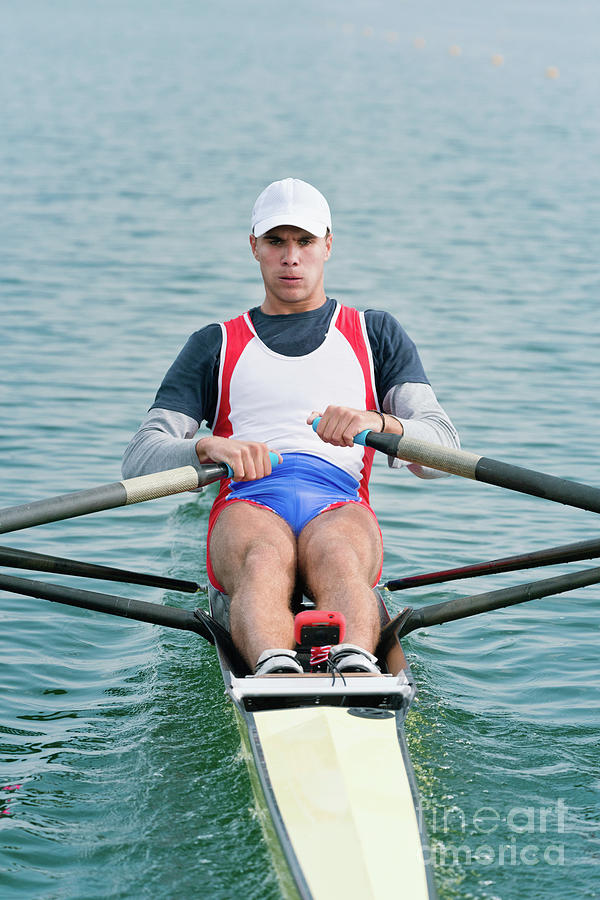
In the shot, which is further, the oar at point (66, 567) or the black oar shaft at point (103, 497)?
the oar at point (66, 567)

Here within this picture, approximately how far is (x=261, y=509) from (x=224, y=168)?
17.4 m

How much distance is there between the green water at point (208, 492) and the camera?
350 centimetres

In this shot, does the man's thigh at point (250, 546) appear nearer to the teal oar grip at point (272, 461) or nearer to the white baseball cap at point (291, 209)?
the teal oar grip at point (272, 461)

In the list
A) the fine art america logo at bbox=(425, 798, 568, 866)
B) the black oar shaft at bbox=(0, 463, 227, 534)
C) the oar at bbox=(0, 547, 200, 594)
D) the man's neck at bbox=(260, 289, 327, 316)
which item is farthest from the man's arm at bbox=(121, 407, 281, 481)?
the fine art america logo at bbox=(425, 798, 568, 866)

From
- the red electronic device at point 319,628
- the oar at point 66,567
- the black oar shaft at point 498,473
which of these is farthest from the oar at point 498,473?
the oar at point 66,567

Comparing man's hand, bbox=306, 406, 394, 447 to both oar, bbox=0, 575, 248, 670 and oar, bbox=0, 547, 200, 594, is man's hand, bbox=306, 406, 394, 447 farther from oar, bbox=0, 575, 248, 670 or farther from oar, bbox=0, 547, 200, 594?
oar, bbox=0, 547, 200, 594

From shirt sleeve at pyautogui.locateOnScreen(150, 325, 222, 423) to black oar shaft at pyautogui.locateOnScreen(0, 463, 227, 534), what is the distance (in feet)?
1.68

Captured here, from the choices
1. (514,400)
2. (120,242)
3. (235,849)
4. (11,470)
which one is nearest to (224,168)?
(120,242)

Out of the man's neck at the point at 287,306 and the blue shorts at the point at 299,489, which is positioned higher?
the man's neck at the point at 287,306

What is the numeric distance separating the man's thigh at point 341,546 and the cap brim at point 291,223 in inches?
39.6

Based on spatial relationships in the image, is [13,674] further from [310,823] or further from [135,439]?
[310,823]

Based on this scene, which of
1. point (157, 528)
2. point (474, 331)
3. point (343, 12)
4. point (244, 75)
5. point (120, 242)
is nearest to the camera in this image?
point (157, 528)

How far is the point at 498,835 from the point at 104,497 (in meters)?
1.56

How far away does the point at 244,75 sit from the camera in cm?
3672
